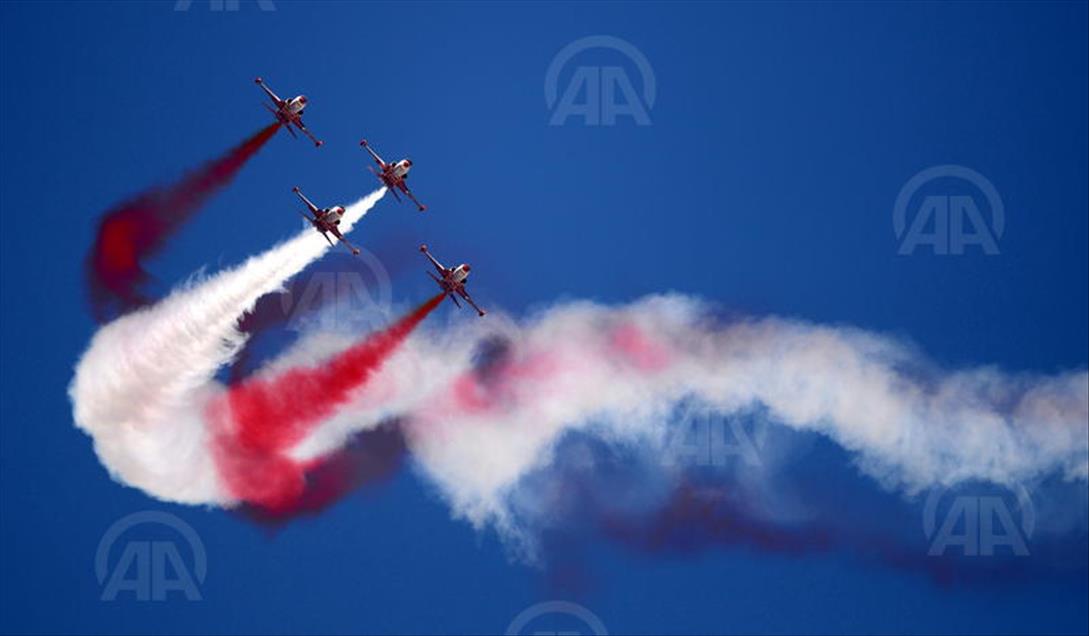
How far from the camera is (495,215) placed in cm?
6581

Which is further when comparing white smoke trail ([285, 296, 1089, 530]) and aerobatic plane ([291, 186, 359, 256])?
white smoke trail ([285, 296, 1089, 530])

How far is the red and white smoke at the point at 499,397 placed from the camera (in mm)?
38500

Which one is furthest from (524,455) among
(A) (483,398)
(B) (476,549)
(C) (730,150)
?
(C) (730,150)

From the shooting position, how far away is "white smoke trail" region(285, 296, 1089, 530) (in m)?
39.6

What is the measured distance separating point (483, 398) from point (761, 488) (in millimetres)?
7924

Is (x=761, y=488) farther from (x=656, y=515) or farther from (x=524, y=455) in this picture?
(x=524, y=455)
